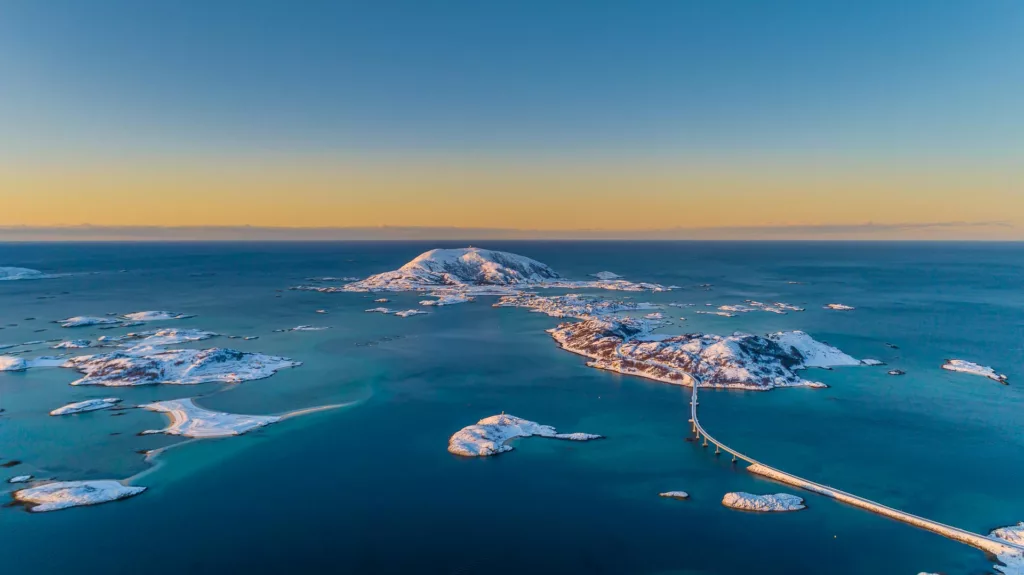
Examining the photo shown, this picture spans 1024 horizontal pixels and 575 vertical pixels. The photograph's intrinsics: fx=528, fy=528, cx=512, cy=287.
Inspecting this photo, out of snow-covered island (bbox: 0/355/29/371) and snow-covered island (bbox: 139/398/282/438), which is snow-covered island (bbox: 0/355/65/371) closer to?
snow-covered island (bbox: 0/355/29/371)

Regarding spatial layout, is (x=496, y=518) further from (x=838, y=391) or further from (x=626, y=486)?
(x=838, y=391)

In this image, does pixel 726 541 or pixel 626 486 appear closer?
pixel 726 541

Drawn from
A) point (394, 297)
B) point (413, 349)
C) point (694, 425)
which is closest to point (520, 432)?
point (694, 425)

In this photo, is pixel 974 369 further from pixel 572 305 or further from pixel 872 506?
pixel 572 305

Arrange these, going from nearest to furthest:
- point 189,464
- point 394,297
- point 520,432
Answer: point 189,464 → point 520,432 → point 394,297

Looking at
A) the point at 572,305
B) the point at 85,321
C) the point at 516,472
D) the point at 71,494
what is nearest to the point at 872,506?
the point at 516,472

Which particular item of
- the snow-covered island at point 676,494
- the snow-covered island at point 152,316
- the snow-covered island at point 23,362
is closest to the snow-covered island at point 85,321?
the snow-covered island at point 152,316

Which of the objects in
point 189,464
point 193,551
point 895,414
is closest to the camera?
point 193,551
